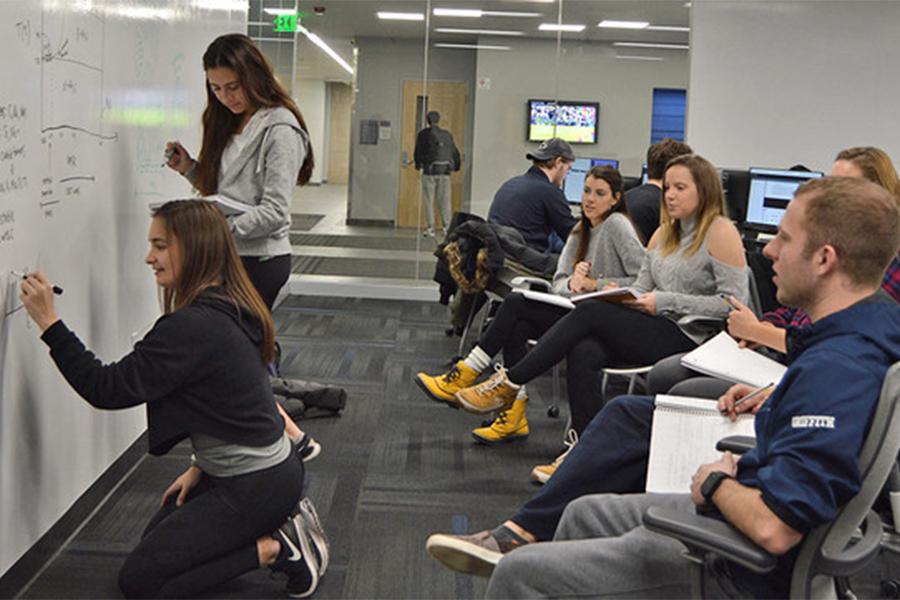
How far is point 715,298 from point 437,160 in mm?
5371

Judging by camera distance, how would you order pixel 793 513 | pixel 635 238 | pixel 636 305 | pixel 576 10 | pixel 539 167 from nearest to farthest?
pixel 793 513 → pixel 636 305 → pixel 635 238 → pixel 539 167 → pixel 576 10

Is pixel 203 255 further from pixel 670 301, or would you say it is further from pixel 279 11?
pixel 279 11

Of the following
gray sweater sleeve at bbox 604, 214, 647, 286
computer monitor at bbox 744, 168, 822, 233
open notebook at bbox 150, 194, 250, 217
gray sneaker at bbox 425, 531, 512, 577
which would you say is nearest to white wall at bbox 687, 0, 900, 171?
computer monitor at bbox 744, 168, 822, 233

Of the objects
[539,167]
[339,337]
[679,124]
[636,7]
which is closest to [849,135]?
[679,124]

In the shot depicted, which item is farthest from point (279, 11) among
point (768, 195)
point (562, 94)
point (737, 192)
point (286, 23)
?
point (768, 195)

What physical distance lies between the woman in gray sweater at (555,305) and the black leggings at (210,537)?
1499mm

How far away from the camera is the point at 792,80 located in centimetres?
766

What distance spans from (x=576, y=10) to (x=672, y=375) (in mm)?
5745

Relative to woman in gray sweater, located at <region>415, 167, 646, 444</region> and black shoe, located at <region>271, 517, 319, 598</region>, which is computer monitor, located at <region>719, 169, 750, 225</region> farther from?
black shoe, located at <region>271, 517, 319, 598</region>

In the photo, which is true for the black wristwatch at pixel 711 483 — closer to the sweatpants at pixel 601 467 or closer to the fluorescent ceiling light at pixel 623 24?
the sweatpants at pixel 601 467

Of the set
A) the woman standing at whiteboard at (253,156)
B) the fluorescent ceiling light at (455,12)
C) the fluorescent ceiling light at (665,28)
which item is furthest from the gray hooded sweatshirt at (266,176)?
the fluorescent ceiling light at (665,28)

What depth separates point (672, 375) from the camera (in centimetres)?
310

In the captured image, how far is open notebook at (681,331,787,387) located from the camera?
2.70 meters

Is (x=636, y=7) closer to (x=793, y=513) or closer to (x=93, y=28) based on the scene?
(x=93, y=28)
